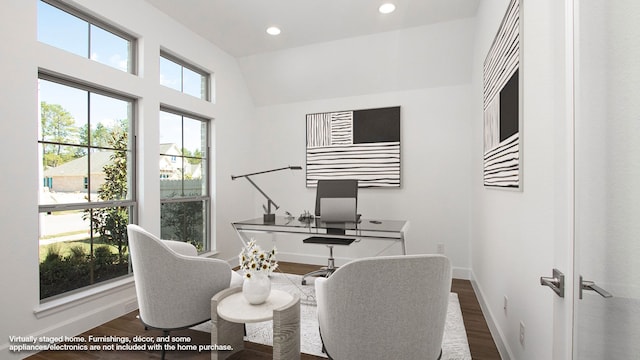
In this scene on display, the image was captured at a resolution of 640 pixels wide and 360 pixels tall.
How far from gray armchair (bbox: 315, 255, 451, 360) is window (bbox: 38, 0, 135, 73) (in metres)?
2.83

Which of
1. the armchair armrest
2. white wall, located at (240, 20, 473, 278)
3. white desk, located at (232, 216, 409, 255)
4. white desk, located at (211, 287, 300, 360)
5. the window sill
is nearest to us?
white desk, located at (211, 287, 300, 360)

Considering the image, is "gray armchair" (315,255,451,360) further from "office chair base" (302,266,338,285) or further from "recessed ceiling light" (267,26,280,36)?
"recessed ceiling light" (267,26,280,36)

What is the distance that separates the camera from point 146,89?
9.65 ft

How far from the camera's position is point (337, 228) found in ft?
9.38

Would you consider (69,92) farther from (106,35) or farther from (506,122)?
(506,122)

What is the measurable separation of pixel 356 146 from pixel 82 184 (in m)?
3.03

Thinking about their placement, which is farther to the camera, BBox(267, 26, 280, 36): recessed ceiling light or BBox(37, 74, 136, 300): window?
BBox(267, 26, 280, 36): recessed ceiling light

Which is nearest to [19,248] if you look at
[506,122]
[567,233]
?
[567,233]

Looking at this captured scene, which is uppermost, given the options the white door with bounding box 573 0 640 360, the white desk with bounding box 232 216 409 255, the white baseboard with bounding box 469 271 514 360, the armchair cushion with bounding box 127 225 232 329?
the white door with bounding box 573 0 640 360

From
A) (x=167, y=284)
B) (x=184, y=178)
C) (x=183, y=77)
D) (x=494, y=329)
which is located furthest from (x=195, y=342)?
(x=183, y=77)

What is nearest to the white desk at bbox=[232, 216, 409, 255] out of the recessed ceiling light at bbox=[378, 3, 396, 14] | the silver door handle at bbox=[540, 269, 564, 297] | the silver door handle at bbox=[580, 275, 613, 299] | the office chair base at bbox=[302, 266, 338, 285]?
the office chair base at bbox=[302, 266, 338, 285]

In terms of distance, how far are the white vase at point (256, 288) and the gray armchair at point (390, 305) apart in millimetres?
593

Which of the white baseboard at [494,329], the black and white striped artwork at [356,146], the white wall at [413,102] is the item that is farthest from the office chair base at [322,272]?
the white baseboard at [494,329]

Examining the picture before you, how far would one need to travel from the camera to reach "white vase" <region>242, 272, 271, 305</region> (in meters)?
1.84
